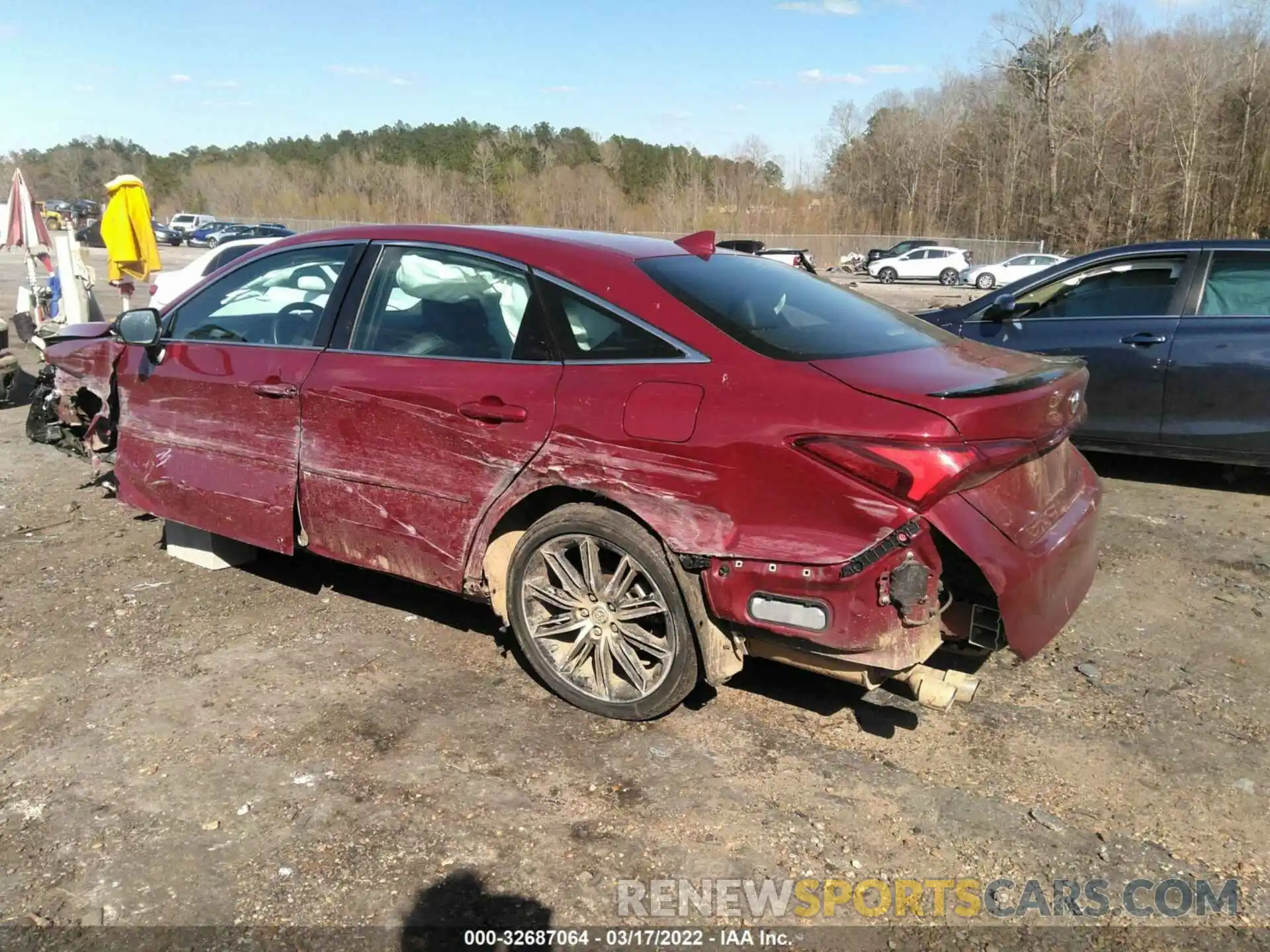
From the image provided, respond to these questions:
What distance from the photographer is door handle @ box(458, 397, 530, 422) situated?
10.7ft

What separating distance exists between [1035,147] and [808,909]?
6685 cm

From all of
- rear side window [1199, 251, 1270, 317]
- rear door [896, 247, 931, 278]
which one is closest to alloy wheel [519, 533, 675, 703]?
rear side window [1199, 251, 1270, 317]

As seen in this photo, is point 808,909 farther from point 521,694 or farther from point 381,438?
point 381,438

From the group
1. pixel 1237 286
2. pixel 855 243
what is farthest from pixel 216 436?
pixel 855 243

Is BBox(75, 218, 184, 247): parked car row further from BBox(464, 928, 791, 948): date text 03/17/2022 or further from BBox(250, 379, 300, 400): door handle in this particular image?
BBox(464, 928, 791, 948): date text 03/17/2022

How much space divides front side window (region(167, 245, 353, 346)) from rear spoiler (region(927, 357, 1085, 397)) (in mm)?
2569

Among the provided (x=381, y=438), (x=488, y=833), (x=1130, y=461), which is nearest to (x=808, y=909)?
(x=488, y=833)

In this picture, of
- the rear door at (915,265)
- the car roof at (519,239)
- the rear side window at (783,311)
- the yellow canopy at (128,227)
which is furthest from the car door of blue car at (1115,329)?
the rear door at (915,265)

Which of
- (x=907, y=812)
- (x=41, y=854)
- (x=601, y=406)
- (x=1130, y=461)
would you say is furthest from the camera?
(x=1130, y=461)

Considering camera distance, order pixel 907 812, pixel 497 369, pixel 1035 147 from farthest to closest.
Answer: pixel 1035 147 → pixel 497 369 → pixel 907 812

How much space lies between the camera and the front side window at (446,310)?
11.2 ft

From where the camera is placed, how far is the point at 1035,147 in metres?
60.0

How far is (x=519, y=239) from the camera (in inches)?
141

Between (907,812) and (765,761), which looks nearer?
(907,812)
